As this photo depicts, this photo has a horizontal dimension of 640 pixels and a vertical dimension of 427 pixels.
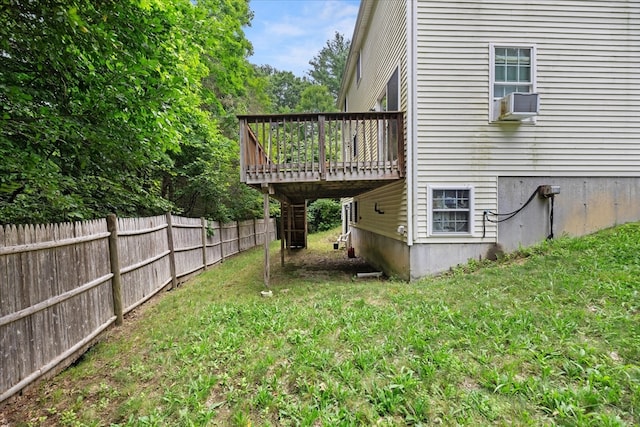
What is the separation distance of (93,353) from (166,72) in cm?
368

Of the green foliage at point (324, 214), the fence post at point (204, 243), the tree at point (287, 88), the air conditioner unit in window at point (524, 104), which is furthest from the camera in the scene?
the tree at point (287, 88)

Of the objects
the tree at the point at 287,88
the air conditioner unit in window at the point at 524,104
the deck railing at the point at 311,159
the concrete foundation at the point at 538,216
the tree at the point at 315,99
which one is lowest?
the concrete foundation at the point at 538,216

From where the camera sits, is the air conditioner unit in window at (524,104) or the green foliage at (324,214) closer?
the air conditioner unit in window at (524,104)

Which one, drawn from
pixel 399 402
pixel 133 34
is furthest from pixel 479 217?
pixel 133 34

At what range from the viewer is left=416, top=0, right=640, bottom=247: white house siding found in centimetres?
633

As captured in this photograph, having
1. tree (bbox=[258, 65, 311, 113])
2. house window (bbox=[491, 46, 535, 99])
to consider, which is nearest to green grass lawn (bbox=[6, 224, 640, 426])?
house window (bbox=[491, 46, 535, 99])

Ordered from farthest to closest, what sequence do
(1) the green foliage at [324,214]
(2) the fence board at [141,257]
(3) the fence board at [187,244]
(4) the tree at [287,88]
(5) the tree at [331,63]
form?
1. (4) the tree at [287,88]
2. (5) the tree at [331,63]
3. (1) the green foliage at [324,214]
4. (3) the fence board at [187,244]
5. (2) the fence board at [141,257]

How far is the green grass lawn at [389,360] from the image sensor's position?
267 cm

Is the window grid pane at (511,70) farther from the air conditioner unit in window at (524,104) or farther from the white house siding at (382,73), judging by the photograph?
the white house siding at (382,73)

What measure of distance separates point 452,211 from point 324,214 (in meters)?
17.3

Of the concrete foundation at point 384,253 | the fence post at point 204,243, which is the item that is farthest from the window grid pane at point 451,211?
the fence post at point 204,243

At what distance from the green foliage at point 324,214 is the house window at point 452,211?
1699 cm

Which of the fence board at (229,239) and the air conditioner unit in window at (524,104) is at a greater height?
the air conditioner unit in window at (524,104)

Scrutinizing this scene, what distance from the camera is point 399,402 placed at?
2.75 meters
